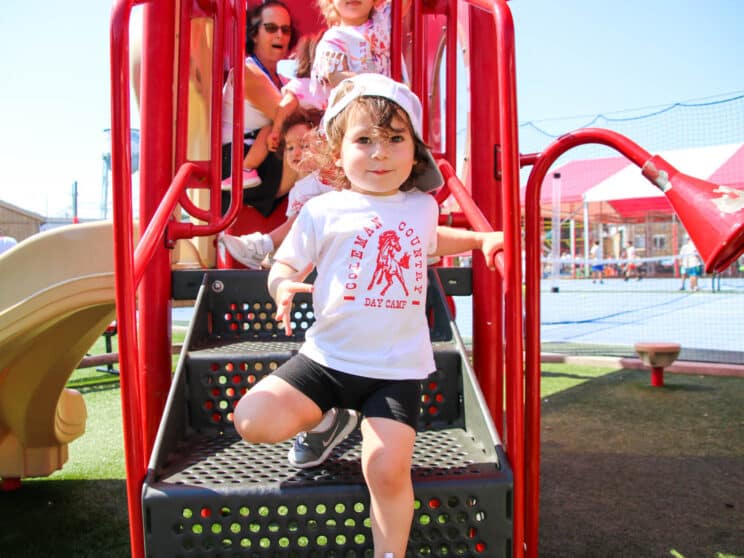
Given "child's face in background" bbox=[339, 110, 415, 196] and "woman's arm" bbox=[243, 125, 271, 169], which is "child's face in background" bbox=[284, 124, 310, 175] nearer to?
"woman's arm" bbox=[243, 125, 271, 169]

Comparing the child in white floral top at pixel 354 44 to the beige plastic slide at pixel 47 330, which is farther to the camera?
the child in white floral top at pixel 354 44

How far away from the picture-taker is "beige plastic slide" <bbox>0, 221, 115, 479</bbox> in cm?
208

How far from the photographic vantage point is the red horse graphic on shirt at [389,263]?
4.95ft

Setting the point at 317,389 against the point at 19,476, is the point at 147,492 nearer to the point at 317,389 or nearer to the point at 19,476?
the point at 317,389

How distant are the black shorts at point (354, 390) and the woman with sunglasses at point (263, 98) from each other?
1593 mm

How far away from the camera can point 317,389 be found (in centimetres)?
148

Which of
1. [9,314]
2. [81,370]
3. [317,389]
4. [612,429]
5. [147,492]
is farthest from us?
[81,370]

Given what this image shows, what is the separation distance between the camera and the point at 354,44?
2.62 m

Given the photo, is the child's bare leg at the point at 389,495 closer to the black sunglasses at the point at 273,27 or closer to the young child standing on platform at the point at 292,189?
the young child standing on platform at the point at 292,189

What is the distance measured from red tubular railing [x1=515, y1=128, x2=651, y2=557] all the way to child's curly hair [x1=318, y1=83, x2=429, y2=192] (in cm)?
38

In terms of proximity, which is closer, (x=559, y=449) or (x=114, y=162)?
(x=114, y=162)

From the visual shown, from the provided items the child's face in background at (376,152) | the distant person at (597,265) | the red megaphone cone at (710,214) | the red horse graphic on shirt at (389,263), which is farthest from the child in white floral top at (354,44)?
the distant person at (597,265)

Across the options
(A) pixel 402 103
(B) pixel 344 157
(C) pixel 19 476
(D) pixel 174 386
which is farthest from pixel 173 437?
(C) pixel 19 476

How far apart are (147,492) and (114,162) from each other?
0.68m
